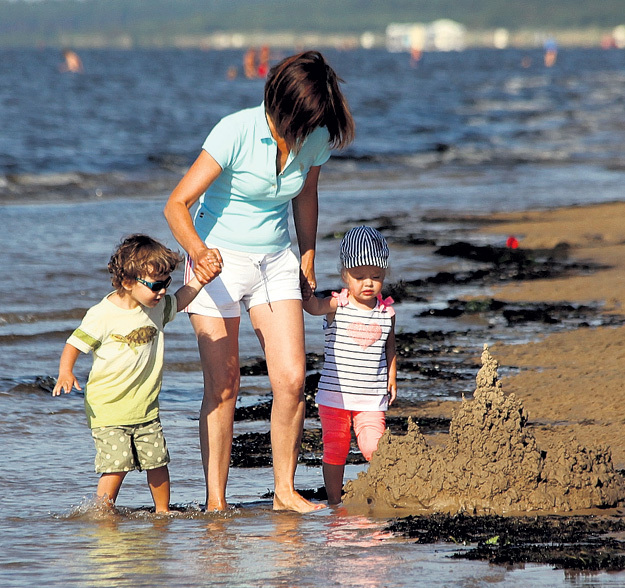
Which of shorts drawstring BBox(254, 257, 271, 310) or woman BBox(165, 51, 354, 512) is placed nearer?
woman BBox(165, 51, 354, 512)

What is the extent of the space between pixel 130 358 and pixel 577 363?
3.27 m

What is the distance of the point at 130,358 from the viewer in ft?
14.4

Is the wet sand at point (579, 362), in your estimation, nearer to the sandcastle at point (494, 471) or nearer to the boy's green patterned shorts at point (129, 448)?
the sandcastle at point (494, 471)

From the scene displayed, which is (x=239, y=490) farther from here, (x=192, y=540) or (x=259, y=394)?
(x=259, y=394)

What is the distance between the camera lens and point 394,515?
4.35 meters

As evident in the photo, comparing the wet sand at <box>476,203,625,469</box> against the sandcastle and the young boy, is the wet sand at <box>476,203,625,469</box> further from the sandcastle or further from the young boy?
the young boy

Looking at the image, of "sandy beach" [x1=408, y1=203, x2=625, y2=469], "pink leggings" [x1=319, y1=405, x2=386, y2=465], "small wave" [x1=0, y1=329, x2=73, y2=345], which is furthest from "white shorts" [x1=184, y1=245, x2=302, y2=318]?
"small wave" [x1=0, y1=329, x2=73, y2=345]

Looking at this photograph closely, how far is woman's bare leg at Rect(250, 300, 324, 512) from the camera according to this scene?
455 centimetres

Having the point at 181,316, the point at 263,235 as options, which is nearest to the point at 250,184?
the point at 263,235

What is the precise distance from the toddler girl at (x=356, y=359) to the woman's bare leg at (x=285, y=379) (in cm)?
23

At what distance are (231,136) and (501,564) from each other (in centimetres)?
189

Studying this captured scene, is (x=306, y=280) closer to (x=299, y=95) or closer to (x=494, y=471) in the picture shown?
(x=299, y=95)

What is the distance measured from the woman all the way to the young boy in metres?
0.16

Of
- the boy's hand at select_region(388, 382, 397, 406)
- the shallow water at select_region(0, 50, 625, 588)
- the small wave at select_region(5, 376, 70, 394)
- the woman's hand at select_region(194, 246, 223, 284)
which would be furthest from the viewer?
the small wave at select_region(5, 376, 70, 394)
